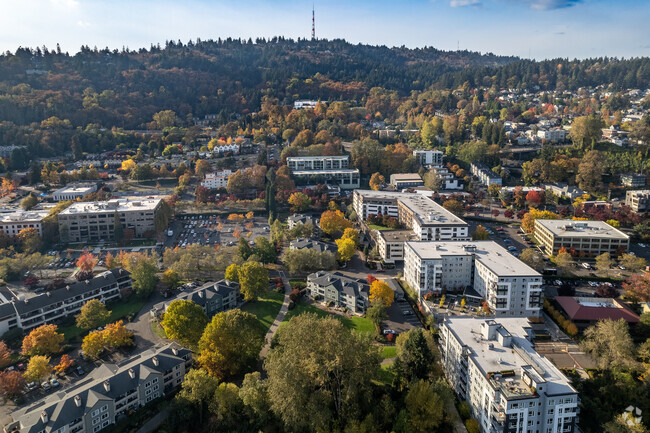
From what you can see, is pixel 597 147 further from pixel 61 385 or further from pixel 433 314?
pixel 61 385

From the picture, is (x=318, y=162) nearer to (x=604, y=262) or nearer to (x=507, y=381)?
(x=604, y=262)

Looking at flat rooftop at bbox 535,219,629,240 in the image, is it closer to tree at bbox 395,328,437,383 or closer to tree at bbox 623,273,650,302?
tree at bbox 623,273,650,302

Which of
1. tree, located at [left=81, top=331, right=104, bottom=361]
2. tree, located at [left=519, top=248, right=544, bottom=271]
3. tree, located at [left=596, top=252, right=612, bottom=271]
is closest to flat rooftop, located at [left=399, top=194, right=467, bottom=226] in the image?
tree, located at [left=519, top=248, right=544, bottom=271]

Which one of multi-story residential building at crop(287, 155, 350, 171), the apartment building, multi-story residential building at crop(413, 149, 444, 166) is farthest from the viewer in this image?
multi-story residential building at crop(413, 149, 444, 166)

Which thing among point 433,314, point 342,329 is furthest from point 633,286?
point 342,329

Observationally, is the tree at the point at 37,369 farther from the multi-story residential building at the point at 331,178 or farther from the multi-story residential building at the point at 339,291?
the multi-story residential building at the point at 331,178
